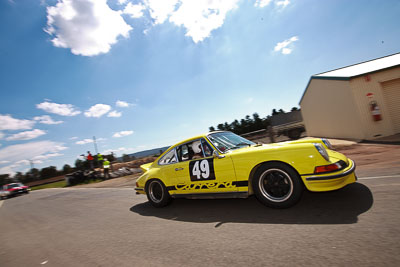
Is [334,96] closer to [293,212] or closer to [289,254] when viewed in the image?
[293,212]

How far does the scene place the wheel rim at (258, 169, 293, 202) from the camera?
10.0 feet

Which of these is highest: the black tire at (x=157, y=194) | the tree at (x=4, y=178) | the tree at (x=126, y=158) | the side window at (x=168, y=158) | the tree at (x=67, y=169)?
the tree at (x=4, y=178)

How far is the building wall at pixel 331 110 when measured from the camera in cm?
1087

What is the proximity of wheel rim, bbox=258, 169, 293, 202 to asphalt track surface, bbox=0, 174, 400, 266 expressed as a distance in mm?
225

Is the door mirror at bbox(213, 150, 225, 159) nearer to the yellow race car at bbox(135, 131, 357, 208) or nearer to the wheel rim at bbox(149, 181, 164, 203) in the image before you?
the yellow race car at bbox(135, 131, 357, 208)

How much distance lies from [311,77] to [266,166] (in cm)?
1392

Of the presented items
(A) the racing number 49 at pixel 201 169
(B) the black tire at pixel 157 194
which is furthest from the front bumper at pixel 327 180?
(B) the black tire at pixel 157 194

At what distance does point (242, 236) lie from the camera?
2.52 meters

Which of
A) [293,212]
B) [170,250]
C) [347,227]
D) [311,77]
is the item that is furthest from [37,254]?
[311,77]

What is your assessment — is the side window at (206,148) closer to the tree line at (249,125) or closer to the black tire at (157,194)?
the black tire at (157,194)

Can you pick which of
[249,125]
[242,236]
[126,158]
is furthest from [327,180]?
[249,125]

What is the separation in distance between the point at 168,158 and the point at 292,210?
2.72 metres

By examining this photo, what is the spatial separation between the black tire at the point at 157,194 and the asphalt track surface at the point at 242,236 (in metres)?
0.30

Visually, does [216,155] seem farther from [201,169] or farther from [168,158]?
[168,158]
